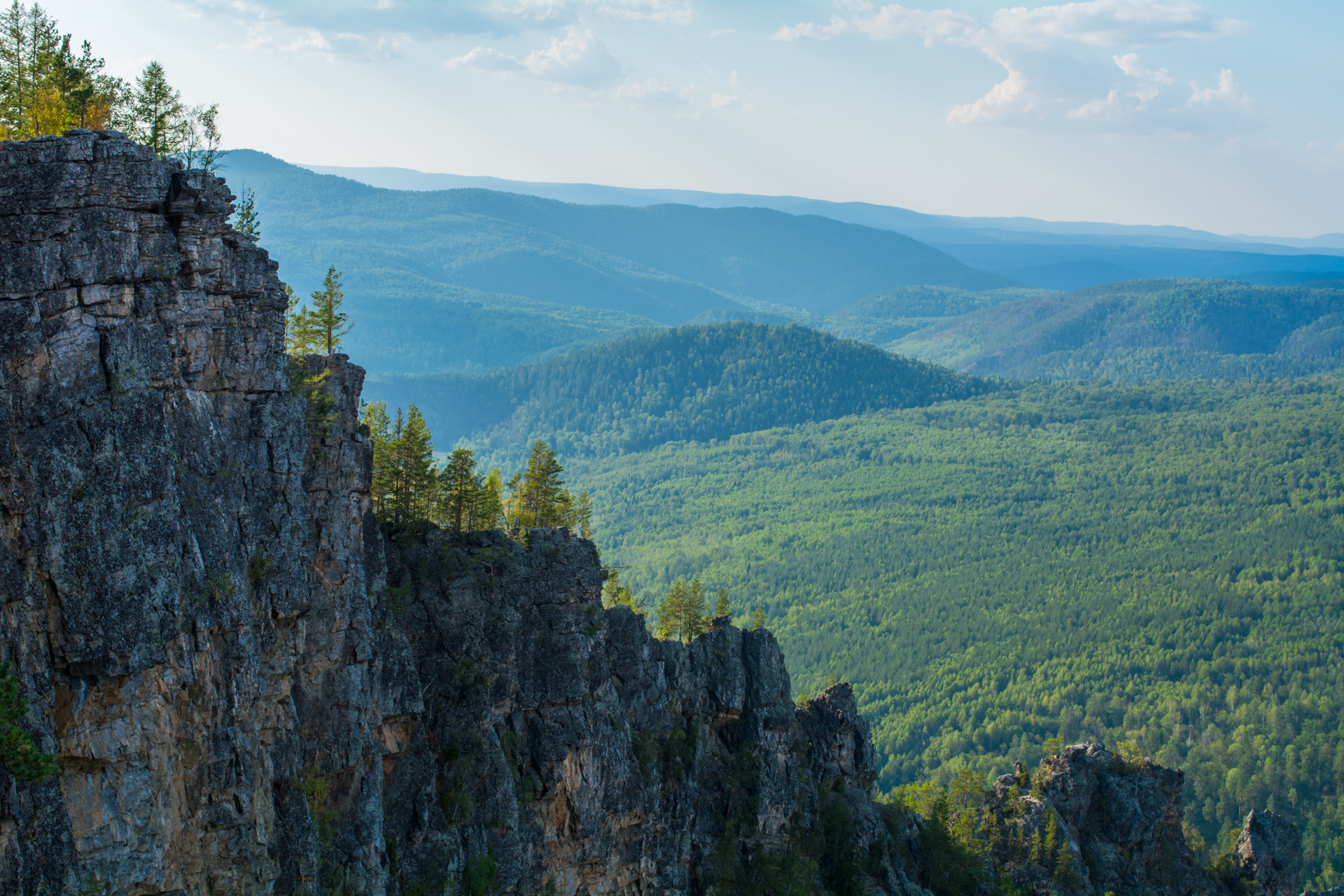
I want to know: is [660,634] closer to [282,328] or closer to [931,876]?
[931,876]

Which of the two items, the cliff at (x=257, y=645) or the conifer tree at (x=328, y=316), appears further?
the conifer tree at (x=328, y=316)

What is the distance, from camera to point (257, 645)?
1198 inches

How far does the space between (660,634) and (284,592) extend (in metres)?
33.1

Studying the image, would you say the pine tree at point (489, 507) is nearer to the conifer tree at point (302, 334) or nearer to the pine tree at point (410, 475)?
the pine tree at point (410, 475)

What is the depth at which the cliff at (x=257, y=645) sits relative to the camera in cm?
2503

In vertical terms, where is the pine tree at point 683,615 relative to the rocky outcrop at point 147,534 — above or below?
below

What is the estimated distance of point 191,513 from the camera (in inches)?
1080

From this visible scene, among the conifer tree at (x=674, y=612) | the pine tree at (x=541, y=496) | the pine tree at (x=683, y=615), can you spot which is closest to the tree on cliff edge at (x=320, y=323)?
the pine tree at (x=541, y=496)

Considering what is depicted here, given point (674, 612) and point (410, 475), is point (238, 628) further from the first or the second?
point (674, 612)

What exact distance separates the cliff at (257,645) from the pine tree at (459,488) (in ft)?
16.0

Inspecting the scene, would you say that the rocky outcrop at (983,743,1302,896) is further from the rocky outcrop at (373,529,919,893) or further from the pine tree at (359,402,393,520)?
the pine tree at (359,402,393,520)

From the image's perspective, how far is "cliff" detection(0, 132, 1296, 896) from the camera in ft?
82.1

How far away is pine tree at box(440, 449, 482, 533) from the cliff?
488 centimetres

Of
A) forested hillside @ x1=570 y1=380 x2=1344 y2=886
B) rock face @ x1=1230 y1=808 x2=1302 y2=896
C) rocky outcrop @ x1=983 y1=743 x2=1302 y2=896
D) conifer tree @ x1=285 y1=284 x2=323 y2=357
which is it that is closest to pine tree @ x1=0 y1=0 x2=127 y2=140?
conifer tree @ x1=285 y1=284 x2=323 y2=357
